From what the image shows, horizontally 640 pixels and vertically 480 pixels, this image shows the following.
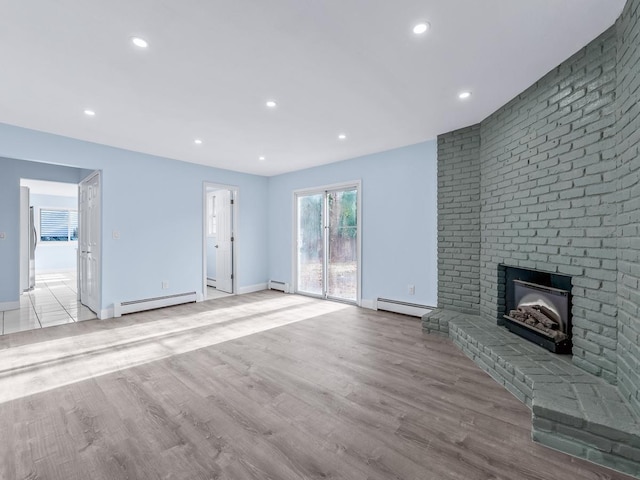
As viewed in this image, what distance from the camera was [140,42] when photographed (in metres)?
2.04

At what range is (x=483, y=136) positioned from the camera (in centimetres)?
356

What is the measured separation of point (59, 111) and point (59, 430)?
10.1 feet

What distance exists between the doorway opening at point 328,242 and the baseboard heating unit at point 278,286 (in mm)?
236

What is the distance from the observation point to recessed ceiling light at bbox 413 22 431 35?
1.88 metres

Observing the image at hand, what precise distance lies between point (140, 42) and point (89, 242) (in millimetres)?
4006

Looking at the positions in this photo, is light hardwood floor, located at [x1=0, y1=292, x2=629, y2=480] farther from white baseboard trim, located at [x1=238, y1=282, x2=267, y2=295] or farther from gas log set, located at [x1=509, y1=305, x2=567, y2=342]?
white baseboard trim, located at [x1=238, y1=282, x2=267, y2=295]

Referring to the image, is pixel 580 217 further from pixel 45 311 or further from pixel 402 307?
pixel 45 311

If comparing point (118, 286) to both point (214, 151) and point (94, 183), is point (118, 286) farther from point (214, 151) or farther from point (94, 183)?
point (214, 151)

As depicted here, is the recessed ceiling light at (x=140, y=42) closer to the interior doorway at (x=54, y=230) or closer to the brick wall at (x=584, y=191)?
the brick wall at (x=584, y=191)

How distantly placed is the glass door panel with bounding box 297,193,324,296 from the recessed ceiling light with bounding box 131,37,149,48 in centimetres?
388

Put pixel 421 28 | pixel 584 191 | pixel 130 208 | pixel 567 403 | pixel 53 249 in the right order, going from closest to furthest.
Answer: pixel 567 403 < pixel 421 28 < pixel 584 191 < pixel 130 208 < pixel 53 249

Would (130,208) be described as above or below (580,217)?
above

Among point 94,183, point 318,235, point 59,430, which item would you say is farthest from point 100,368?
point 318,235

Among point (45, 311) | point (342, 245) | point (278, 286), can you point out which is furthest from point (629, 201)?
point (45, 311)
